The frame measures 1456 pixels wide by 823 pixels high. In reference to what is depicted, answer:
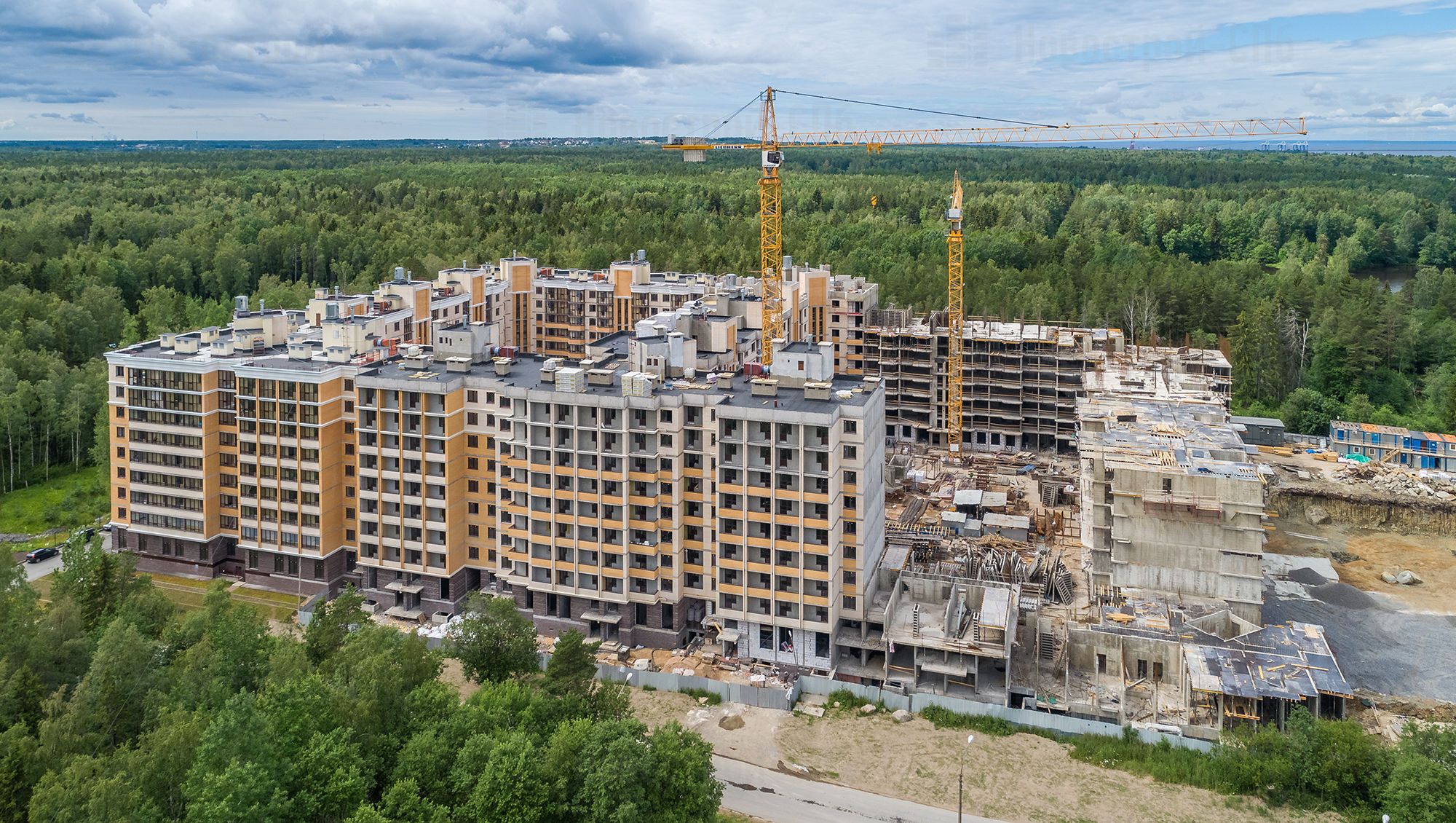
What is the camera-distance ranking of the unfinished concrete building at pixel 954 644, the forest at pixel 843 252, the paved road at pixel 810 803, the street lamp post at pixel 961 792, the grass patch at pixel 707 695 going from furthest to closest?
the forest at pixel 843 252
the unfinished concrete building at pixel 954 644
the grass patch at pixel 707 695
the paved road at pixel 810 803
the street lamp post at pixel 961 792

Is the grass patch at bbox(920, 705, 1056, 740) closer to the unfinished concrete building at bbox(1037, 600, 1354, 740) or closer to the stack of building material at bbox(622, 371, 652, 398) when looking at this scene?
the unfinished concrete building at bbox(1037, 600, 1354, 740)

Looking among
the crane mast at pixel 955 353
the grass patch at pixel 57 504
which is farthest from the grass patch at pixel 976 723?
the grass patch at pixel 57 504

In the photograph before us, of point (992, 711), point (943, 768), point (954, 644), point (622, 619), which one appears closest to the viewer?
point (943, 768)

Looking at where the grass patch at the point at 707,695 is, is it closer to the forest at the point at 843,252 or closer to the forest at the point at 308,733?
the forest at the point at 308,733

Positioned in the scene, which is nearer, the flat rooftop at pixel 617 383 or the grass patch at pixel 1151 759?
the grass patch at pixel 1151 759

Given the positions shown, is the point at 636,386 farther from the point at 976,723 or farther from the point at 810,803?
the point at 976,723

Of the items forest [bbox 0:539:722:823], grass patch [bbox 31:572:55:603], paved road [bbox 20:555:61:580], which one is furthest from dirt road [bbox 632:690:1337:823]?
paved road [bbox 20:555:61:580]

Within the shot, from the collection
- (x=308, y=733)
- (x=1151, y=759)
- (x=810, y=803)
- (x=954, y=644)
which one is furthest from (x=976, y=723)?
(x=308, y=733)
